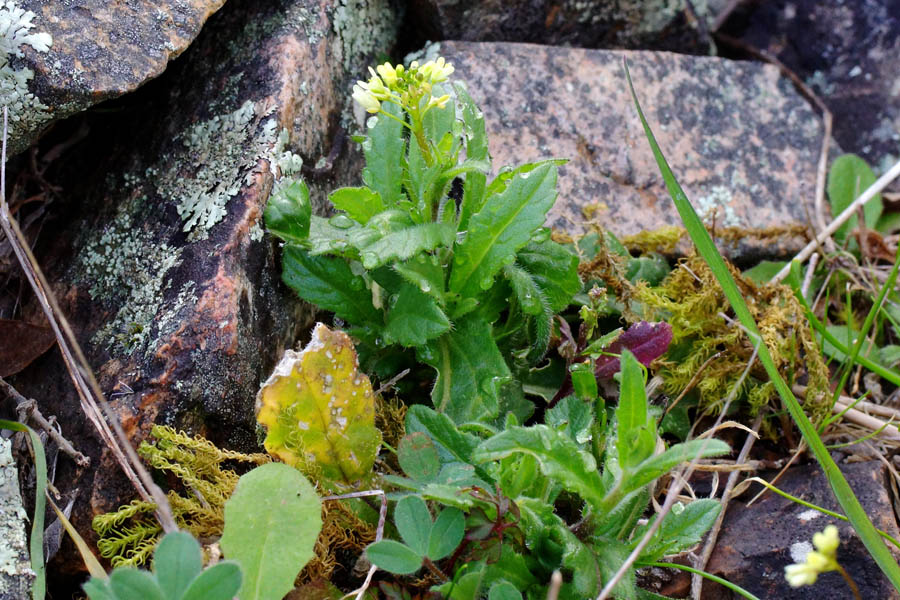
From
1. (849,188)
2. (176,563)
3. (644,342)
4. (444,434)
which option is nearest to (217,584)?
(176,563)

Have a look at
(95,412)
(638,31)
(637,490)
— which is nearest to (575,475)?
(637,490)

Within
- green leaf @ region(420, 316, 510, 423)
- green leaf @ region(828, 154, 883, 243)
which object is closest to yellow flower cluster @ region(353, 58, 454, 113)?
green leaf @ region(420, 316, 510, 423)

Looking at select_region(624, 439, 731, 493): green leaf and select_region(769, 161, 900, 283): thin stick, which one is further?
select_region(769, 161, 900, 283): thin stick

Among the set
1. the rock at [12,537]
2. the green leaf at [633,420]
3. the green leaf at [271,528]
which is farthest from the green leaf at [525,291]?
the rock at [12,537]

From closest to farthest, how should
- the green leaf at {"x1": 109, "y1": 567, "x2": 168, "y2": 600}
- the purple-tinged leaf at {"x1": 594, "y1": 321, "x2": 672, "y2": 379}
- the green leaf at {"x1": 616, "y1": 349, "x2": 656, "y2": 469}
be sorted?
1. the green leaf at {"x1": 109, "y1": 567, "x2": 168, "y2": 600}
2. the green leaf at {"x1": 616, "y1": 349, "x2": 656, "y2": 469}
3. the purple-tinged leaf at {"x1": 594, "y1": 321, "x2": 672, "y2": 379}

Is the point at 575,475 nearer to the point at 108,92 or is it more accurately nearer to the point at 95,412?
the point at 95,412

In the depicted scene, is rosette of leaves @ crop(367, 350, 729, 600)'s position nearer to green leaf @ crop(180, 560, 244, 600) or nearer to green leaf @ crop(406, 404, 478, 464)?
green leaf @ crop(406, 404, 478, 464)
